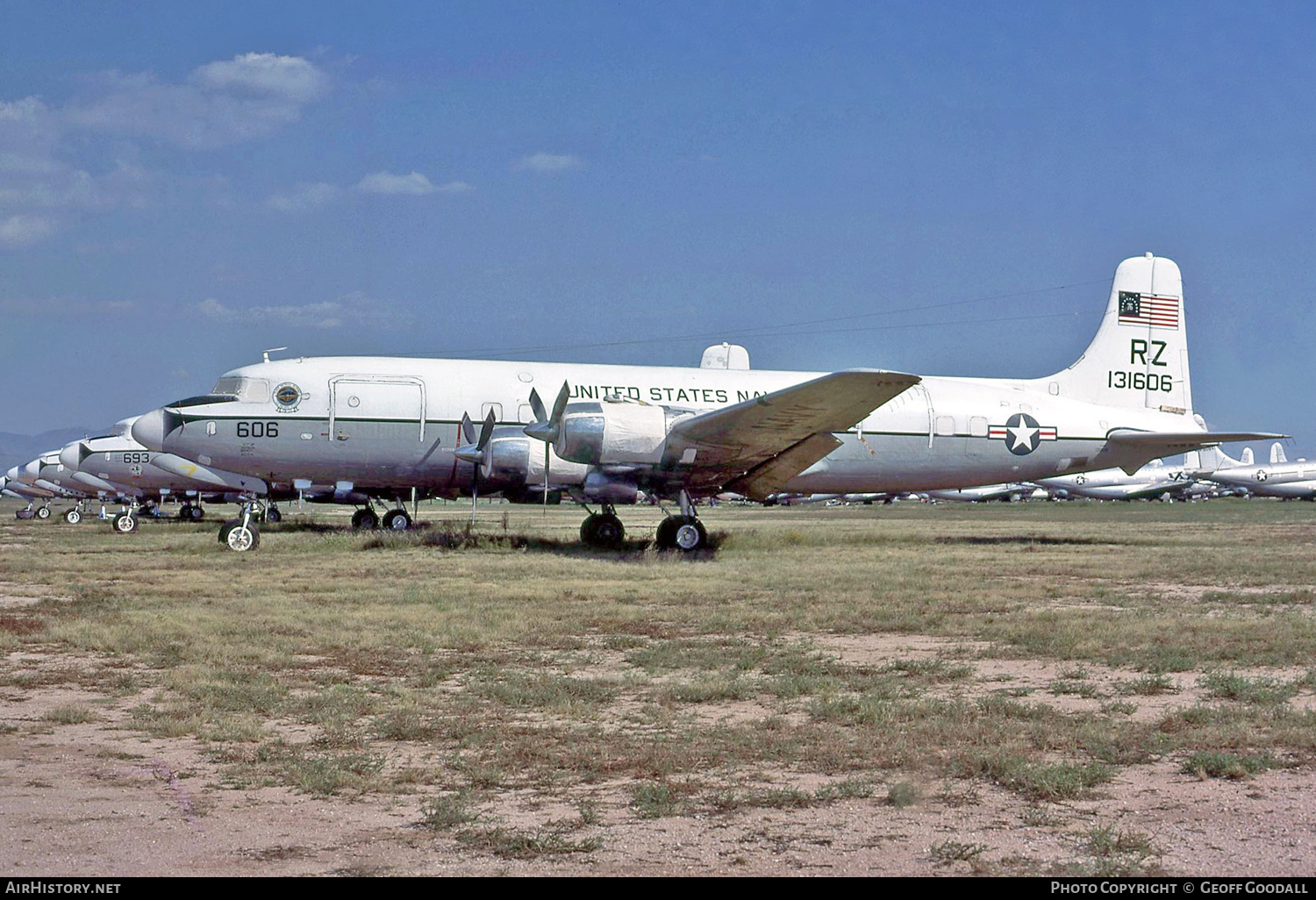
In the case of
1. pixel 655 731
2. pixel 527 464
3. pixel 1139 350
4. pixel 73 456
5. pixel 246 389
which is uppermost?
pixel 1139 350

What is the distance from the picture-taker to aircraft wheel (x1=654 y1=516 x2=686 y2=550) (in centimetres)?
2117

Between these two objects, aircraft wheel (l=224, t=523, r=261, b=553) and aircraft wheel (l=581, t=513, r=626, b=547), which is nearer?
aircraft wheel (l=224, t=523, r=261, b=553)

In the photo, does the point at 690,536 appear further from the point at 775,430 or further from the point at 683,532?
the point at 775,430

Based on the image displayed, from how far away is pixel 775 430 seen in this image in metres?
19.8

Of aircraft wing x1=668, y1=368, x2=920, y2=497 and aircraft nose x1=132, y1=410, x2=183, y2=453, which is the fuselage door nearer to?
aircraft nose x1=132, y1=410, x2=183, y2=453

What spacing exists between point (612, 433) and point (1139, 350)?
549 inches

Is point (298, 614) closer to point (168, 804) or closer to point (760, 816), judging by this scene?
point (168, 804)

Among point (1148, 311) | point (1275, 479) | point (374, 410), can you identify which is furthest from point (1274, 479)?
point (374, 410)

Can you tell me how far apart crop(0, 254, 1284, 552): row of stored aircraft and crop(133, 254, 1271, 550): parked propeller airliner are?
0.12ft

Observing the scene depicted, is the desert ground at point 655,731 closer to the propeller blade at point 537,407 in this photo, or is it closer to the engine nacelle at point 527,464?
the engine nacelle at point 527,464

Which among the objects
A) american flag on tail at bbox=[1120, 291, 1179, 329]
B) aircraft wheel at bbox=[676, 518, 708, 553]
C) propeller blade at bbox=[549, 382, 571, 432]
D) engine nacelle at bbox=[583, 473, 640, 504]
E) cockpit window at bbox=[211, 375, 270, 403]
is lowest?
aircraft wheel at bbox=[676, 518, 708, 553]

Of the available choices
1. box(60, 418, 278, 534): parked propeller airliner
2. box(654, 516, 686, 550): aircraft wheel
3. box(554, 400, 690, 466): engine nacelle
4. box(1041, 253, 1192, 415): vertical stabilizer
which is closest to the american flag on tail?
box(1041, 253, 1192, 415): vertical stabilizer
